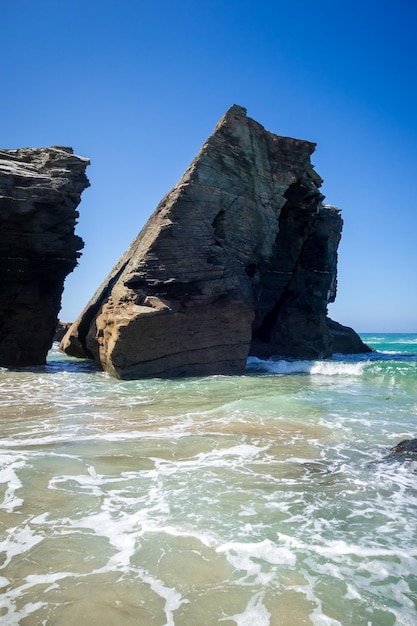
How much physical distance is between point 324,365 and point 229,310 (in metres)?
5.19

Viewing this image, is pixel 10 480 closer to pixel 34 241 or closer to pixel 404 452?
pixel 404 452

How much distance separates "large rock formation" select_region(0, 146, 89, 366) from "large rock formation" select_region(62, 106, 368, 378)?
6.98 feet

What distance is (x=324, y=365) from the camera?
18203mm

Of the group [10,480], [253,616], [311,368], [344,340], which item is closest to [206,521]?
[253,616]

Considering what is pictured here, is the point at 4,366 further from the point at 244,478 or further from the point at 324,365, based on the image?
the point at 244,478

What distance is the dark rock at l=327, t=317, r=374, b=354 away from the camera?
30.2 m

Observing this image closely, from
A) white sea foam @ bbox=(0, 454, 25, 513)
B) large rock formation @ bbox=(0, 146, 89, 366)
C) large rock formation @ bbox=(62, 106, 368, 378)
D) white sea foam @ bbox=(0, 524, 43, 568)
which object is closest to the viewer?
white sea foam @ bbox=(0, 524, 43, 568)

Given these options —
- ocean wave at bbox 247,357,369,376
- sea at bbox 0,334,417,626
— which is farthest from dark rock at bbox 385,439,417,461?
ocean wave at bbox 247,357,369,376

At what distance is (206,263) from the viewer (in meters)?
15.6

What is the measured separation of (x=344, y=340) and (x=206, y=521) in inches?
1111

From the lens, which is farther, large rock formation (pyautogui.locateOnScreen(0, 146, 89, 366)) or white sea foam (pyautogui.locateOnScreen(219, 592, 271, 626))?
large rock formation (pyautogui.locateOnScreen(0, 146, 89, 366))

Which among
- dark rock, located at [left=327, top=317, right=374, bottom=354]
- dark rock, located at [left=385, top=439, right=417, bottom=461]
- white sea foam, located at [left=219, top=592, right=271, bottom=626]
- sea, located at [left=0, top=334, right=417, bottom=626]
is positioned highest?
dark rock, located at [left=327, top=317, right=374, bottom=354]

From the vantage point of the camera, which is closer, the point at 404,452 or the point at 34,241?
the point at 404,452

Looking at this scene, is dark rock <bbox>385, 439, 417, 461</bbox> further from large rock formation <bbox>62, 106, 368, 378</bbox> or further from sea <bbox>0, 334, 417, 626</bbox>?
large rock formation <bbox>62, 106, 368, 378</bbox>
